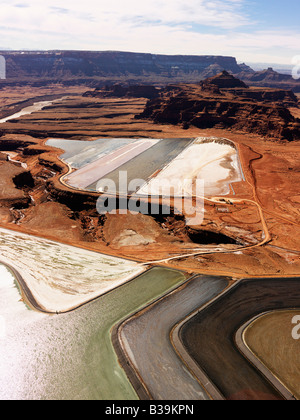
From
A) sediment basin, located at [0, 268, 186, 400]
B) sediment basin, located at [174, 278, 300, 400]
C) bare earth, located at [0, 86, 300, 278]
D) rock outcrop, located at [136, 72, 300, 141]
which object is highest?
rock outcrop, located at [136, 72, 300, 141]

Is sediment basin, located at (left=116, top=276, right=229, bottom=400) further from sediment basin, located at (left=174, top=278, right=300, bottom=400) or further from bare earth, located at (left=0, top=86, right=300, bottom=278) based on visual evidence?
bare earth, located at (left=0, top=86, right=300, bottom=278)

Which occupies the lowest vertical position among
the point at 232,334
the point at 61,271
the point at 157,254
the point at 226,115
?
the point at 61,271

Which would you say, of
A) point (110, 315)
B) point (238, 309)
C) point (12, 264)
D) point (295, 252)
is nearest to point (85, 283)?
point (110, 315)

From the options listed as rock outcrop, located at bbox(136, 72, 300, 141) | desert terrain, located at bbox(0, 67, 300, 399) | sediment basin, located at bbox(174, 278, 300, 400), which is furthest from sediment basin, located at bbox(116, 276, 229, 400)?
rock outcrop, located at bbox(136, 72, 300, 141)

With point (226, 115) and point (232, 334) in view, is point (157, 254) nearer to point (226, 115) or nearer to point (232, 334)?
point (232, 334)

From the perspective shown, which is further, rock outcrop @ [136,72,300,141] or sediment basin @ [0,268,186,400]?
rock outcrop @ [136,72,300,141]

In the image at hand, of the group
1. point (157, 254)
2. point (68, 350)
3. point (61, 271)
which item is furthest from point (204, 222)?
point (68, 350)

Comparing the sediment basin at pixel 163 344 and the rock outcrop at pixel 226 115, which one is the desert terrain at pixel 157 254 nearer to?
the sediment basin at pixel 163 344

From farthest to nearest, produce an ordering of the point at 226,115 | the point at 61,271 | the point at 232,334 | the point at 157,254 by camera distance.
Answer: the point at 226,115 → the point at 157,254 → the point at 61,271 → the point at 232,334

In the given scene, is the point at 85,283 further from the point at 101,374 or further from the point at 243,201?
the point at 243,201

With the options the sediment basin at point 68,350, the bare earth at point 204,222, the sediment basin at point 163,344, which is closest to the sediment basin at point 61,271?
the sediment basin at point 68,350

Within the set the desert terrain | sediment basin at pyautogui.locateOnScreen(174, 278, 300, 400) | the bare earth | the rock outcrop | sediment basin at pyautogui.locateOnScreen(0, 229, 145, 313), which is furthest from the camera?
the rock outcrop
